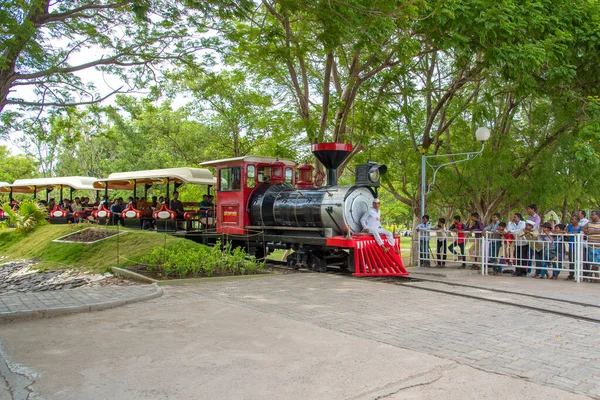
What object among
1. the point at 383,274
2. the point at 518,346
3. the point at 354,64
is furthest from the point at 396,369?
the point at 354,64

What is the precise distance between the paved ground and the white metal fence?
439 cm

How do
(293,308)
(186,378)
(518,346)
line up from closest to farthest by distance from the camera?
(186,378)
(518,346)
(293,308)

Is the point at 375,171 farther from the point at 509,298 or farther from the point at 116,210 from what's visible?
the point at 116,210

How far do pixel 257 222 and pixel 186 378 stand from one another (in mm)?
10081

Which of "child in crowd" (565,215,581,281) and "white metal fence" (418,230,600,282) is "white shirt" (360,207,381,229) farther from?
"child in crowd" (565,215,581,281)

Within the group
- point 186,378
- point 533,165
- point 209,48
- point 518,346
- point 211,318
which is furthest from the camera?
point 533,165

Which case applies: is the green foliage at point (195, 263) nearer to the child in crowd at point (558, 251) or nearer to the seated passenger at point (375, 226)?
the seated passenger at point (375, 226)

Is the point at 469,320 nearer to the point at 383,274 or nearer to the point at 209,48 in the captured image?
the point at 383,274

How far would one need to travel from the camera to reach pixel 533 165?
53.1 feet

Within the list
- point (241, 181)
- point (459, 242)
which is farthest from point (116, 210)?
point (459, 242)

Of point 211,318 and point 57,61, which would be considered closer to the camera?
point 211,318

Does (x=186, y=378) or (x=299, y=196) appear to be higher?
(x=299, y=196)

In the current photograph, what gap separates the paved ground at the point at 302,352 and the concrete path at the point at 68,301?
216mm

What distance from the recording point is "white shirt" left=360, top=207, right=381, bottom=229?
39.5 ft
